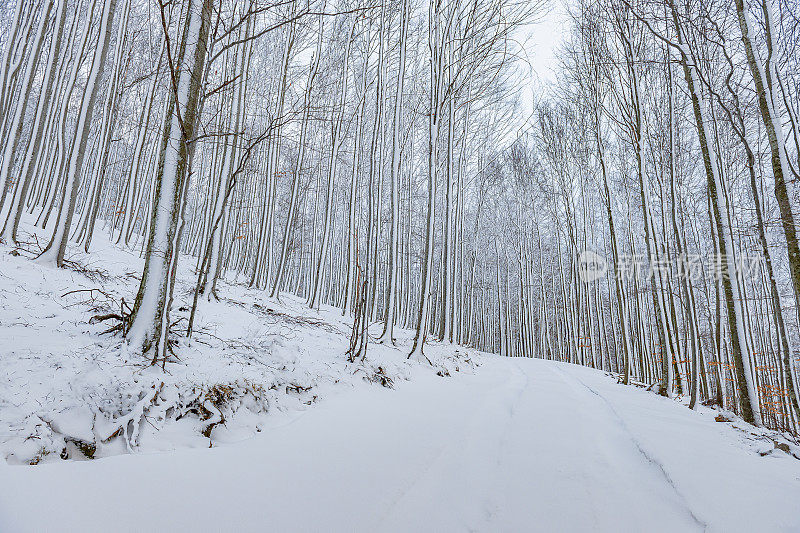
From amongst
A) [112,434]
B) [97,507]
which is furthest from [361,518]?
[112,434]

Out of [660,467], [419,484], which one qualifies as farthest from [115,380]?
[660,467]

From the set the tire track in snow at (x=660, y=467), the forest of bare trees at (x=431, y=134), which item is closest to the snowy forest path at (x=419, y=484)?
the tire track in snow at (x=660, y=467)

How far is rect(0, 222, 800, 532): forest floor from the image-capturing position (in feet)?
3.56

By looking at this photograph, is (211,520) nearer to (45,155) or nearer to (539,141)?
(45,155)

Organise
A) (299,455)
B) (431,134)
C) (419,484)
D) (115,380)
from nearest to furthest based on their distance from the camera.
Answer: (419,484) → (299,455) → (115,380) → (431,134)

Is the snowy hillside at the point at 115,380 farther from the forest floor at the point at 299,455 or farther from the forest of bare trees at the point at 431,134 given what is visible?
the forest of bare trees at the point at 431,134

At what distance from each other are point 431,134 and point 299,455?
517 centimetres

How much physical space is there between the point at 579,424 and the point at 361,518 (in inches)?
76.9

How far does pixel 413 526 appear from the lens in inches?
42.5

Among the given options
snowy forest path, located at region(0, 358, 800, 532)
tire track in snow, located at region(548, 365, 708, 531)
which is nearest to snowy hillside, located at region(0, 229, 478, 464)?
snowy forest path, located at region(0, 358, 800, 532)

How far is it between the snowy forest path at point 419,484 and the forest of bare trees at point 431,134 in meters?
1.10

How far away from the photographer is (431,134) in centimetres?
561

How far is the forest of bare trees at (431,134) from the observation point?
3.09 meters

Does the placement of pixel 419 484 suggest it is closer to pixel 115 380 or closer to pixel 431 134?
pixel 115 380
